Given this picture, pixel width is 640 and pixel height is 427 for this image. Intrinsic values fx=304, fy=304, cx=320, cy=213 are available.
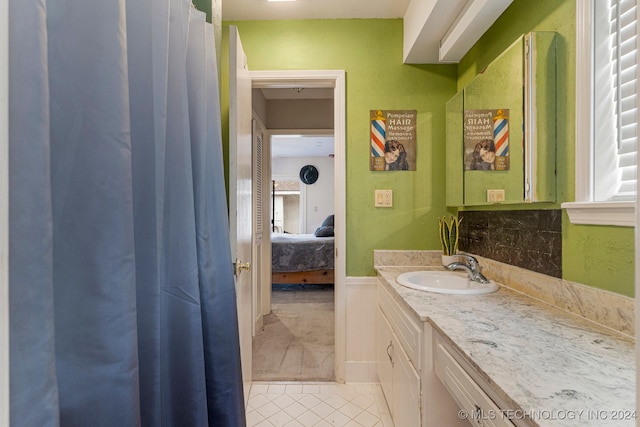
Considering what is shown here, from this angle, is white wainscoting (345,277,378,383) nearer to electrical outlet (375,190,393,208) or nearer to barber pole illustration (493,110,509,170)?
electrical outlet (375,190,393,208)

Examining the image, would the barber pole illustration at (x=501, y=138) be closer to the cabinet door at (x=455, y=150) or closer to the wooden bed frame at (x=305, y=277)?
the cabinet door at (x=455, y=150)

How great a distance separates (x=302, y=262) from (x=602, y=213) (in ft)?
12.7

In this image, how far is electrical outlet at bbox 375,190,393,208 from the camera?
2115 millimetres

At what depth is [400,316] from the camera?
4.81ft

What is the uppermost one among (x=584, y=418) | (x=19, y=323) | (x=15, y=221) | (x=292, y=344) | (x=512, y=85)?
(x=512, y=85)

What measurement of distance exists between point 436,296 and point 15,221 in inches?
54.7

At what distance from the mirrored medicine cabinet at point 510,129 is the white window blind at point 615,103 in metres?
0.18

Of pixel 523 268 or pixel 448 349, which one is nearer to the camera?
pixel 448 349

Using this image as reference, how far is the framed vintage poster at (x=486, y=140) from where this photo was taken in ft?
4.93

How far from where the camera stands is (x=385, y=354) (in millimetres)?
1812

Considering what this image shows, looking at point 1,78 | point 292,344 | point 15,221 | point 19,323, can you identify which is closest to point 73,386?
point 19,323

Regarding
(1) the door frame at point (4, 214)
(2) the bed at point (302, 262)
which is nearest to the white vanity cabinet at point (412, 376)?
(1) the door frame at point (4, 214)

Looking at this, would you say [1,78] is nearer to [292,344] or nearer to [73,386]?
[73,386]

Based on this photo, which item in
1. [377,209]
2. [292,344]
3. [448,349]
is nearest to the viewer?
[448,349]
